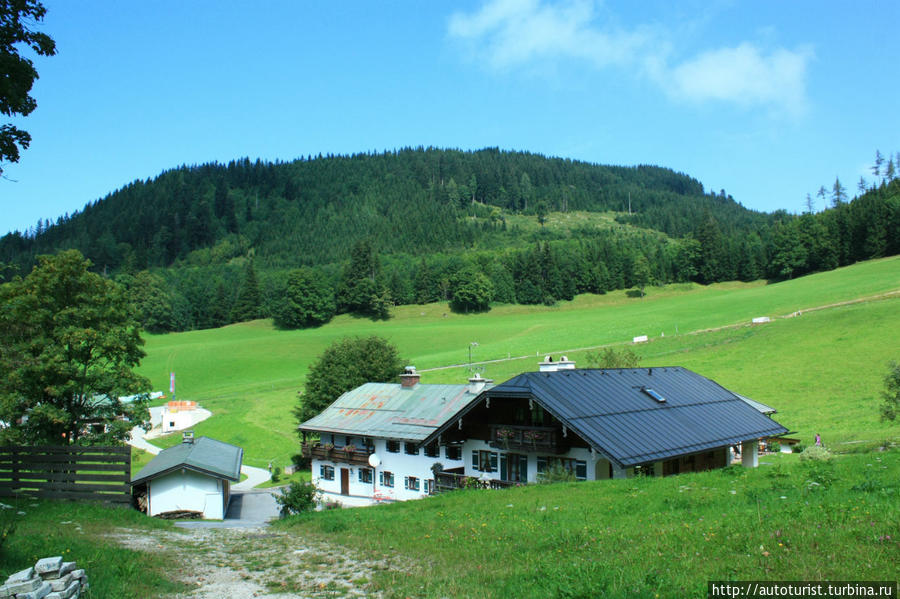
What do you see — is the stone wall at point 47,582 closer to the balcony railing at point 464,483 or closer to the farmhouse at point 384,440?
the balcony railing at point 464,483

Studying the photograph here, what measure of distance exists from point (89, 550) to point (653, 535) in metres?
9.59

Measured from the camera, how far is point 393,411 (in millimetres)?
41969

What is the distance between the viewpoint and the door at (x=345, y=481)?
1674 inches

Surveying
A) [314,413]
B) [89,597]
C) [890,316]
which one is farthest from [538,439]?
[890,316]

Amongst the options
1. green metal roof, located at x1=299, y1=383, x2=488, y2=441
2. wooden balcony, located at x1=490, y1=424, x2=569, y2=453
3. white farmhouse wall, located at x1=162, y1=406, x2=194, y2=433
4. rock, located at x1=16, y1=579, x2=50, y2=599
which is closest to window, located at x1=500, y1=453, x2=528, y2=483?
wooden balcony, located at x1=490, y1=424, x2=569, y2=453

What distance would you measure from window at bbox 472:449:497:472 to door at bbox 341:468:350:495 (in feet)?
51.2

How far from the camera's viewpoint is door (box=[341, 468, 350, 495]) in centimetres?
4253

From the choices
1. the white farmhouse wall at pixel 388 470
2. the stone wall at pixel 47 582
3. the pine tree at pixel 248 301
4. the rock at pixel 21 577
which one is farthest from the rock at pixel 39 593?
the pine tree at pixel 248 301

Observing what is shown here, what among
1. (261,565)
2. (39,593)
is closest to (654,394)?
(261,565)

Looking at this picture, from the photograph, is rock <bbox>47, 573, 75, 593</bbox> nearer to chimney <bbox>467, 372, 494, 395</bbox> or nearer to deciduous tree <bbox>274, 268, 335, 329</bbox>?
chimney <bbox>467, 372, 494, 395</bbox>

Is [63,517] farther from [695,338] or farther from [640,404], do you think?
[695,338]

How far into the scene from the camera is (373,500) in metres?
39.6

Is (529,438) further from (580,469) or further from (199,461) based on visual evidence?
(199,461)

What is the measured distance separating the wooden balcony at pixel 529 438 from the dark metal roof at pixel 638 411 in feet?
4.92
